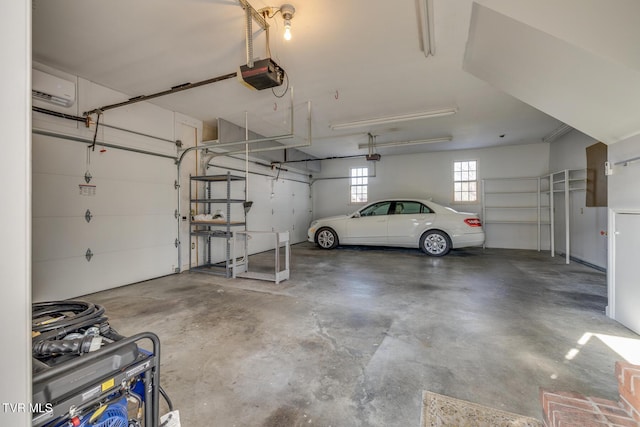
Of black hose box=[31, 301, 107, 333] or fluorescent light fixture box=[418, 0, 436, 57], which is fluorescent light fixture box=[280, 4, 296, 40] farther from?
black hose box=[31, 301, 107, 333]

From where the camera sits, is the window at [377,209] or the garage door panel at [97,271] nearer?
the garage door panel at [97,271]

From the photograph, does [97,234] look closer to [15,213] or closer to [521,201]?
[15,213]

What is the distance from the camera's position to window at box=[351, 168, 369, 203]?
8.54 metres

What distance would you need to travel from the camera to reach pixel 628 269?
242 centimetres

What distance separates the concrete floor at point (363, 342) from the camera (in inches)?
61.1

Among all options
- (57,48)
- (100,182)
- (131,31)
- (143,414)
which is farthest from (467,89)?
(100,182)

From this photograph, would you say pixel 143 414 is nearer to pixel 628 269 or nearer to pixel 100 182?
pixel 100 182

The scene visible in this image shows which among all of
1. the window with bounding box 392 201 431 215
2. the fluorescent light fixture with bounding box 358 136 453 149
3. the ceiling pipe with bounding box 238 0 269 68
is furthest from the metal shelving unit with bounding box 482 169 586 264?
the ceiling pipe with bounding box 238 0 269 68

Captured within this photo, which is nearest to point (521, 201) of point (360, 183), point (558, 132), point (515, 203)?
point (515, 203)

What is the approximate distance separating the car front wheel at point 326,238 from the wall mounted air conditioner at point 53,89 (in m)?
5.40

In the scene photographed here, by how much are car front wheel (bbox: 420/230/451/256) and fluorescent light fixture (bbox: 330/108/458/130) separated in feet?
8.70

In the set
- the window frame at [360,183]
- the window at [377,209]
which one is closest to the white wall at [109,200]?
the window at [377,209]

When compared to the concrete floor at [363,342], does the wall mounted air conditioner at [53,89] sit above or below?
above

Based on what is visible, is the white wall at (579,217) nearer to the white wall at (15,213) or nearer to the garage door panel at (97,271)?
the white wall at (15,213)
